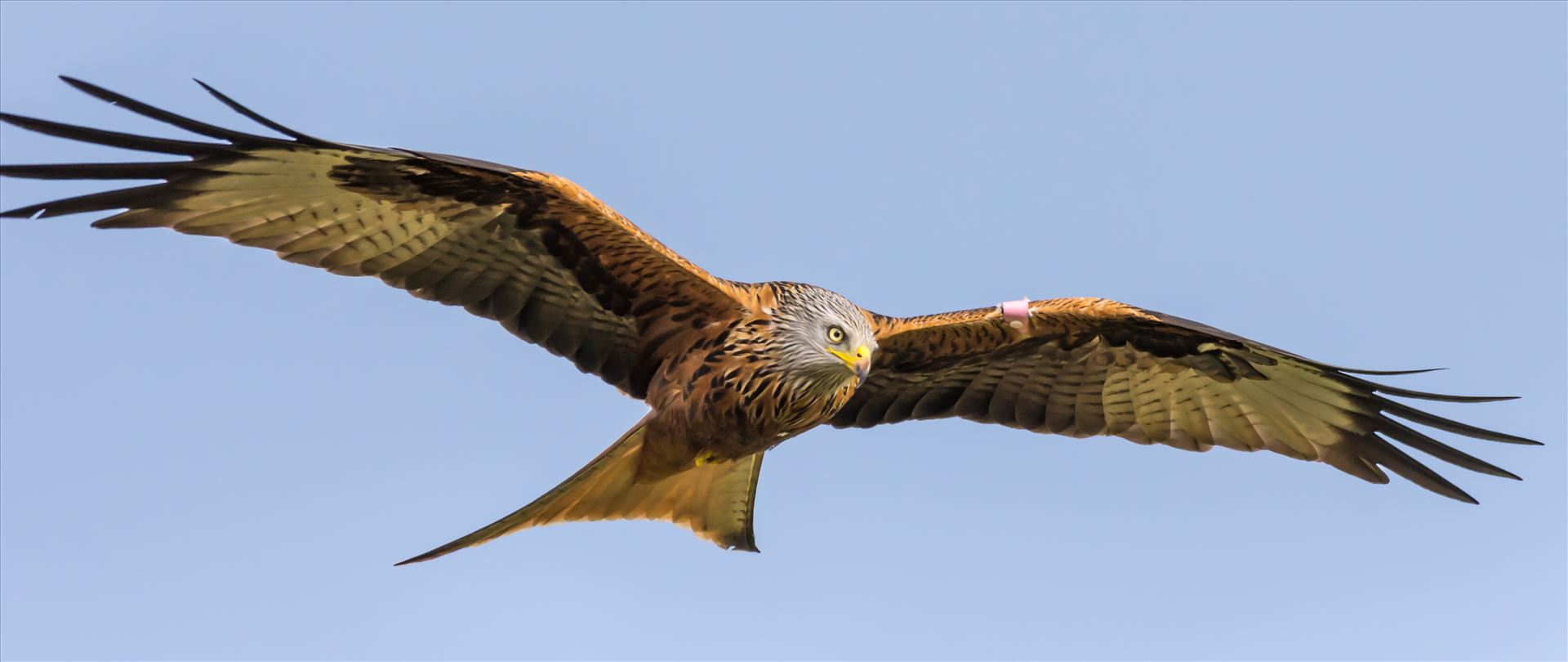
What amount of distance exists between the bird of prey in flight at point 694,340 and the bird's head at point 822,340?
0.01m

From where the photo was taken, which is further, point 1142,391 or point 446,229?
point 1142,391

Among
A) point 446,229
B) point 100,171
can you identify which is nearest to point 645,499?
point 446,229

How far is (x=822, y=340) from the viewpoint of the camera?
27.4ft

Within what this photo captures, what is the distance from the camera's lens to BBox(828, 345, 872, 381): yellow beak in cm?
829

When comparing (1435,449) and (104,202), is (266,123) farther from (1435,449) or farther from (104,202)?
(1435,449)

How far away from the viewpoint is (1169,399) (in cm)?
1017

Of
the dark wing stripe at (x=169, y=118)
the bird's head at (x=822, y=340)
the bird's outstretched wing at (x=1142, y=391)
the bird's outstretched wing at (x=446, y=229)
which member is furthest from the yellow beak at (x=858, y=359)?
the dark wing stripe at (x=169, y=118)

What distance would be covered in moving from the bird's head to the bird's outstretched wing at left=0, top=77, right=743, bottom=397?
38 cm

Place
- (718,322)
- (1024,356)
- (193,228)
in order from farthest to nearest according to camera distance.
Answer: (1024,356)
(718,322)
(193,228)

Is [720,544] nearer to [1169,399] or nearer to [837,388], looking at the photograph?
[837,388]

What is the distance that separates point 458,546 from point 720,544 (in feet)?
5.61

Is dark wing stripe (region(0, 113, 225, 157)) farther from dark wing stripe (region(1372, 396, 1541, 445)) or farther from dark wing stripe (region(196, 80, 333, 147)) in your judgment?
dark wing stripe (region(1372, 396, 1541, 445))

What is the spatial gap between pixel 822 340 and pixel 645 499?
1.63m

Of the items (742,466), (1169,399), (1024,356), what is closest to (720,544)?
(742,466)
